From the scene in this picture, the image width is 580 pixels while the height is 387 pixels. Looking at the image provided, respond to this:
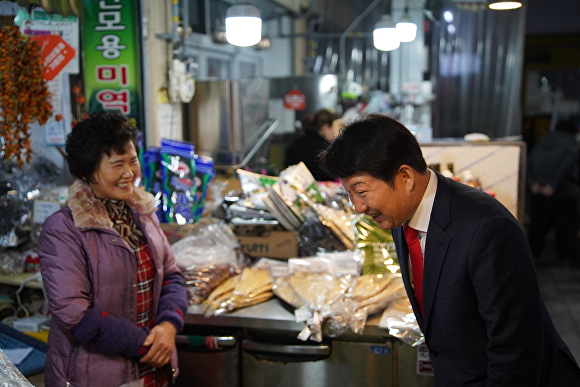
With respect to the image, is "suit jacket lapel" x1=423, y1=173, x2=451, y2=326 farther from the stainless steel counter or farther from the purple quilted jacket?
the purple quilted jacket

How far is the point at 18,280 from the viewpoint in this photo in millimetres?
3230

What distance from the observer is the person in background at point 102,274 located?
2016 millimetres

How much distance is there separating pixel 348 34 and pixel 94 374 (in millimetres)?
8032

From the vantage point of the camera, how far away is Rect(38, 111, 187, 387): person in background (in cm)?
202

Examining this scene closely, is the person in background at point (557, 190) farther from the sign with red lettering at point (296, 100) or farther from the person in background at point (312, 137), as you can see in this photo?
the sign with red lettering at point (296, 100)

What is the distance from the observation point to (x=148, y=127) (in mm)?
4207

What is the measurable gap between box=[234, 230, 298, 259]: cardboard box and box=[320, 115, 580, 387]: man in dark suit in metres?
1.44

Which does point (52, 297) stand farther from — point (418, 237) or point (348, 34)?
point (348, 34)

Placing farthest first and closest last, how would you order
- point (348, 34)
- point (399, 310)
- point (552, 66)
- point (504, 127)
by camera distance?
point (552, 66), point (348, 34), point (504, 127), point (399, 310)

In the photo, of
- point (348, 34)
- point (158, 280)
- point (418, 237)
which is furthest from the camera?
point (348, 34)

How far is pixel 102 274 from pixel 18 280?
1472mm

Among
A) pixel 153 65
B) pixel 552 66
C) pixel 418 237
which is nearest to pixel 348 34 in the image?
pixel 552 66

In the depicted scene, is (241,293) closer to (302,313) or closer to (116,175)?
(302,313)

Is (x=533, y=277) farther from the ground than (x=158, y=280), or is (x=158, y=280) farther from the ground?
(x=533, y=277)
